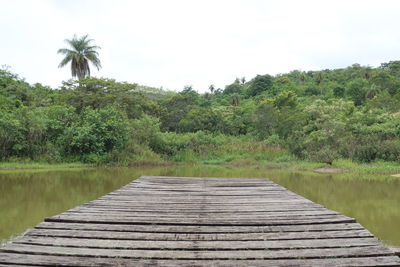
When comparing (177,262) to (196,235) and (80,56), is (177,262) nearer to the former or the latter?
(196,235)

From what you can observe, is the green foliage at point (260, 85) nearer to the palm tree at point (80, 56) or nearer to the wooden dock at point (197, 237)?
the palm tree at point (80, 56)

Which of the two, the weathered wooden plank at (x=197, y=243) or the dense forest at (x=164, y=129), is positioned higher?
the dense forest at (x=164, y=129)

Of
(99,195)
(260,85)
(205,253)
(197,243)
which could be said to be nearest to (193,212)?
(197,243)

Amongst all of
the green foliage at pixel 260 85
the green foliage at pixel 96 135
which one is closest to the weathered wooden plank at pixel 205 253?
the green foliage at pixel 96 135

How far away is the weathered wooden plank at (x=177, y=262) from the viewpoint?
221 centimetres

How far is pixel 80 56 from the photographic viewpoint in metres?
25.5

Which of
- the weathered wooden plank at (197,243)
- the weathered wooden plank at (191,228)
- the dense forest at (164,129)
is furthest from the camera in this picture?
the dense forest at (164,129)

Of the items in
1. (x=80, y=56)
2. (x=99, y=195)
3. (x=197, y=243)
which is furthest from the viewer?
(x=80, y=56)

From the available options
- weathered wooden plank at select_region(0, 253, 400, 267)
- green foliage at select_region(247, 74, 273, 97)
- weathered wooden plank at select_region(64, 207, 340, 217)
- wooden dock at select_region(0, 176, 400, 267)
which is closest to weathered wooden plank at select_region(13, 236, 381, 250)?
wooden dock at select_region(0, 176, 400, 267)

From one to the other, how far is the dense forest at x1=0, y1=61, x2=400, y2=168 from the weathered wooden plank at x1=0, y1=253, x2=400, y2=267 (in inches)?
555

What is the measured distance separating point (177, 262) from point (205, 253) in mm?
264

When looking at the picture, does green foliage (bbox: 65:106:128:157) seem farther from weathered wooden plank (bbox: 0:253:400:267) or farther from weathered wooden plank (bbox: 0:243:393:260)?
weathered wooden plank (bbox: 0:253:400:267)

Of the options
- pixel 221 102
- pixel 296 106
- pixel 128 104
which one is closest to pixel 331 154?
pixel 296 106

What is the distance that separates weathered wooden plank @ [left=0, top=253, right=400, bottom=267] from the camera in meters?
2.21
